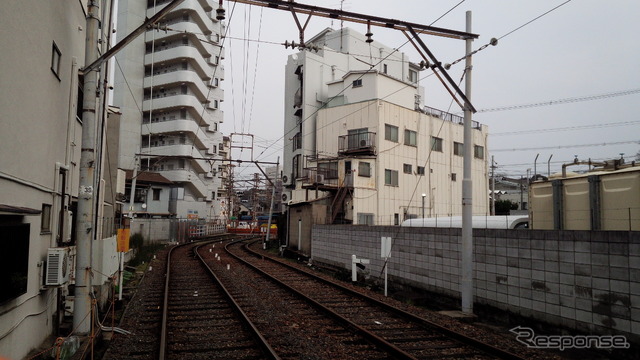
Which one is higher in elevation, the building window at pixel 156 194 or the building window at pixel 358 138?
the building window at pixel 358 138

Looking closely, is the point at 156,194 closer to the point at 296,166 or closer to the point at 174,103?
the point at 174,103

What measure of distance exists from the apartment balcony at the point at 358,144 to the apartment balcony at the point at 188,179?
2318 centimetres

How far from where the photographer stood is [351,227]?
16.4 m

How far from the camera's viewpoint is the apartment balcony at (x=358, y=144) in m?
27.1

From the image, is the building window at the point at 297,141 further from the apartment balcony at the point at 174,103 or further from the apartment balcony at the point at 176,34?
the apartment balcony at the point at 176,34

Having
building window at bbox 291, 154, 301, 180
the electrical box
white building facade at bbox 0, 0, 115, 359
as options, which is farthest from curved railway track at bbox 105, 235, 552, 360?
building window at bbox 291, 154, 301, 180

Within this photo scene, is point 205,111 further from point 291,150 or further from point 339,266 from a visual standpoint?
point 339,266

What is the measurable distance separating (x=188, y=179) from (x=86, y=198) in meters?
40.1

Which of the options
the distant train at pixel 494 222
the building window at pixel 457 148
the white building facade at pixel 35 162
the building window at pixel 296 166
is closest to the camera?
the white building facade at pixel 35 162

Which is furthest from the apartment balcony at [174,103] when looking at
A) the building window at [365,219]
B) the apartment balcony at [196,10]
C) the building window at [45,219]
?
the building window at [45,219]

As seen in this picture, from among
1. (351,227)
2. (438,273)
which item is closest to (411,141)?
(351,227)

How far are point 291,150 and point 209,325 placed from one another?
29.9 metres

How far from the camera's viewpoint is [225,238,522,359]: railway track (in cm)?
639

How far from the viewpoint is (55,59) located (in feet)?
23.5
